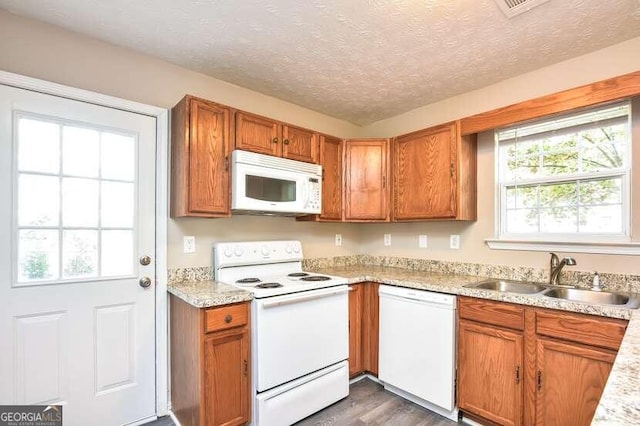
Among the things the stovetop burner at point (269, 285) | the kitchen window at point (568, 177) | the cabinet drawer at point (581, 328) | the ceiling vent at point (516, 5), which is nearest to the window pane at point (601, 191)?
the kitchen window at point (568, 177)

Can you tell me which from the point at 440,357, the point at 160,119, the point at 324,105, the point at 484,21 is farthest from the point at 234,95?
the point at 440,357

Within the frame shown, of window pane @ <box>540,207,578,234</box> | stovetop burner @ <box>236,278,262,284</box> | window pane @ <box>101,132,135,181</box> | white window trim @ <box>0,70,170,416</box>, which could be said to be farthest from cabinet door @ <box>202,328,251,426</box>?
window pane @ <box>540,207,578,234</box>

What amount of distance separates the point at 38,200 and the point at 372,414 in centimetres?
248

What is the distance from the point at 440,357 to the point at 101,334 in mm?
2181

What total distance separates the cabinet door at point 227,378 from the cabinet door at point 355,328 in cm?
95

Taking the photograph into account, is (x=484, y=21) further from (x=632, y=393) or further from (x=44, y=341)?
(x=44, y=341)

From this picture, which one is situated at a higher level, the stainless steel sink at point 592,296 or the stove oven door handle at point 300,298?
the stainless steel sink at point 592,296

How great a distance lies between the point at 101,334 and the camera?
198 cm

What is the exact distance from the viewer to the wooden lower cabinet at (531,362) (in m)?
1.63

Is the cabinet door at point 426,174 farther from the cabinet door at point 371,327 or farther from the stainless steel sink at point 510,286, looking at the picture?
the cabinet door at point 371,327

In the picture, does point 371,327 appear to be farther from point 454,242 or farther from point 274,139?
point 274,139

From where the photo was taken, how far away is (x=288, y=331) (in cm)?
208

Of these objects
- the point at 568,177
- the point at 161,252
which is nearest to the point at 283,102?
the point at 161,252

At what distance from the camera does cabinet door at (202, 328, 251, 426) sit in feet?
5.89
